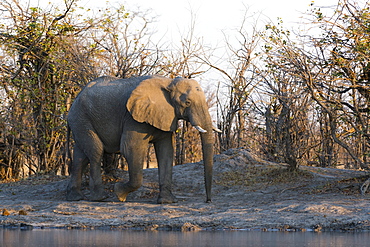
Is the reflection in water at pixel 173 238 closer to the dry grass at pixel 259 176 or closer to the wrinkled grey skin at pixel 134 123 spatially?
the wrinkled grey skin at pixel 134 123

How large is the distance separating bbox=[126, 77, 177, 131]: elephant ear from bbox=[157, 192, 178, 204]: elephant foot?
1.30 m

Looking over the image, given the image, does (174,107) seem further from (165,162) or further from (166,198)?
(166,198)

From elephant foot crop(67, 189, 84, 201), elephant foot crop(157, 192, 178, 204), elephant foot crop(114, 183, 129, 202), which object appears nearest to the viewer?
elephant foot crop(157, 192, 178, 204)

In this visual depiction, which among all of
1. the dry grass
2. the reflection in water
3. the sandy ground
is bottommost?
the reflection in water

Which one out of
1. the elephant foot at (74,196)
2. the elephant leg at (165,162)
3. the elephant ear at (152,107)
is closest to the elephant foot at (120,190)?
the elephant leg at (165,162)

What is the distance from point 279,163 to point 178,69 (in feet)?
12.8

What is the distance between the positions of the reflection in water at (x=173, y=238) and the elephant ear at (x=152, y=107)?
326cm

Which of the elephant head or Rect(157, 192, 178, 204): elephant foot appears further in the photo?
Rect(157, 192, 178, 204): elephant foot

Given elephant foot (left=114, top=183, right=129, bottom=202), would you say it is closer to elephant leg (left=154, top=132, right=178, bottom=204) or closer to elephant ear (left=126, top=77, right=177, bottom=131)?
elephant leg (left=154, top=132, right=178, bottom=204)

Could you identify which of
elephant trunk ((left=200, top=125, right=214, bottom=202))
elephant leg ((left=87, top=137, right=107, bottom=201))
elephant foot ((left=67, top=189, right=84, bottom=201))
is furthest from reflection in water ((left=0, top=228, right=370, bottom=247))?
elephant foot ((left=67, top=189, right=84, bottom=201))

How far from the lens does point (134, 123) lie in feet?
39.0

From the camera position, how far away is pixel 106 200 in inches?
494

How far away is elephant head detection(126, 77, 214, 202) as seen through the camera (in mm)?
11547

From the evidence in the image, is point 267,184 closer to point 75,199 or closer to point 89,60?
point 75,199
